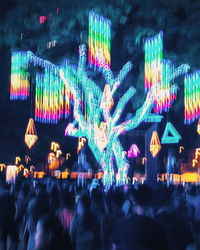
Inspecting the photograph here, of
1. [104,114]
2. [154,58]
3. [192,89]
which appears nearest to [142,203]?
[154,58]

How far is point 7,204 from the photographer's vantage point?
683 centimetres

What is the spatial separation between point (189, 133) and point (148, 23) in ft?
65.4

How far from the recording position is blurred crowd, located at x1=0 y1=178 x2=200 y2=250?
4.02 meters

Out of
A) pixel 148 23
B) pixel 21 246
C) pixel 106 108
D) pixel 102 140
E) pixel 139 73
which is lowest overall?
pixel 21 246

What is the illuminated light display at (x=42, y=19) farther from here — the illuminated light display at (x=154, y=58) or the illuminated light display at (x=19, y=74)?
the illuminated light display at (x=154, y=58)

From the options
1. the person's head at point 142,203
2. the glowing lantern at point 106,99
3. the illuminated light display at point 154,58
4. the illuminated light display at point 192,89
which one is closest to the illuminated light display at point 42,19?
the glowing lantern at point 106,99

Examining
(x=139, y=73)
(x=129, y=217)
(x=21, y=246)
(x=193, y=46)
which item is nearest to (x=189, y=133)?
(x=139, y=73)

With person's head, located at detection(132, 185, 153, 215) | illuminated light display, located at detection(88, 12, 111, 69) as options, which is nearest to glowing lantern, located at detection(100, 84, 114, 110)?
illuminated light display, located at detection(88, 12, 111, 69)

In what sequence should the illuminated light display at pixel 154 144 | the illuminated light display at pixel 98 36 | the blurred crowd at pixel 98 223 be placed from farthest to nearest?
the illuminated light display at pixel 154 144 → the illuminated light display at pixel 98 36 → the blurred crowd at pixel 98 223

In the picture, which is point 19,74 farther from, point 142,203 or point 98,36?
point 142,203

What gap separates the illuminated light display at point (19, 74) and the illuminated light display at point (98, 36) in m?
2.59

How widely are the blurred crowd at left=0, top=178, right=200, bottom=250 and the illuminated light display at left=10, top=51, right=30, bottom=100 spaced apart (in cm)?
911

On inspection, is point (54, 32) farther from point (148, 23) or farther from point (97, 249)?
point (97, 249)

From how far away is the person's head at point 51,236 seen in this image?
4133mm
